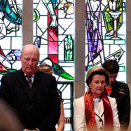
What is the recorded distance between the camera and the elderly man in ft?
8.45

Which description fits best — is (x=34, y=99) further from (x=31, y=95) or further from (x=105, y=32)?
(x=105, y=32)

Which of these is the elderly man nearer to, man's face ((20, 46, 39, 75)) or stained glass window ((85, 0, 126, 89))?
man's face ((20, 46, 39, 75))

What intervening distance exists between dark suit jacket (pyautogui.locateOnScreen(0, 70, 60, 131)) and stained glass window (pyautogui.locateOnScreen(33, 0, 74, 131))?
3452 mm

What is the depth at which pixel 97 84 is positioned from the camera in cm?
303

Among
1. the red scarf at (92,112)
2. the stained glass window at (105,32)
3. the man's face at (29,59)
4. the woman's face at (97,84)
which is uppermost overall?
the stained glass window at (105,32)

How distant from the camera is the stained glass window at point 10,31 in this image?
616 cm

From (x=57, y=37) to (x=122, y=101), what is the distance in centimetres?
319

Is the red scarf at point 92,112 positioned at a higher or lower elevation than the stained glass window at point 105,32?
lower

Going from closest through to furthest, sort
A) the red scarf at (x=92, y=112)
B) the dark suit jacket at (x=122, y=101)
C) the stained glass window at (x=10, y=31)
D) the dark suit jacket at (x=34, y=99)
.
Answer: the dark suit jacket at (x=34, y=99) < the red scarf at (x=92, y=112) < the dark suit jacket at (x=122, y=101) < the stained glass window at (x=10, y=31)

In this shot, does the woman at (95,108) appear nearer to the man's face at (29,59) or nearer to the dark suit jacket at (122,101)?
the dark suit jacket at (122,101)

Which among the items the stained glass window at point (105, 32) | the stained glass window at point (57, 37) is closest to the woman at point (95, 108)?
the stained glass window at point (57, 37)

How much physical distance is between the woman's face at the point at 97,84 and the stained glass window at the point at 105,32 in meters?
3.22

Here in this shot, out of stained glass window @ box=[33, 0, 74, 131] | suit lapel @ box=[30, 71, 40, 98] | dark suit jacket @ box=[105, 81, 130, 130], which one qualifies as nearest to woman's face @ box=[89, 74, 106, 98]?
dark suit jacket @ box=[105, 81, 130, 130]

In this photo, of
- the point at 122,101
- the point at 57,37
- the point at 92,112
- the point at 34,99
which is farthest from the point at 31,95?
the point at 57,37
